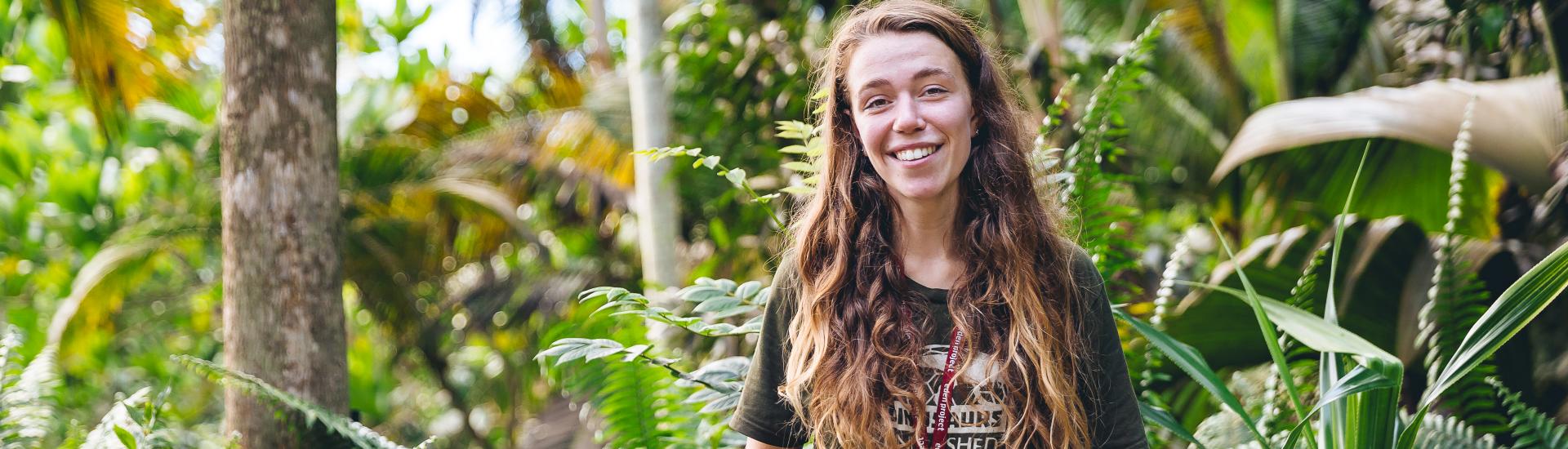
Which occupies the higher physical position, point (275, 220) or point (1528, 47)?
point (1528, 47)

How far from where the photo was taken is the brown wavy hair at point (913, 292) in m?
1.52

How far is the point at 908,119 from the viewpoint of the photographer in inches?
60.4

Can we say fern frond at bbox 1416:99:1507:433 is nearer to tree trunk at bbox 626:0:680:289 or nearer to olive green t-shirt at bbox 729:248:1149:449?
olive green t-shirt at bbox 729:248:1149:449

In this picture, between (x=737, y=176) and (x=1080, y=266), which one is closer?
(x=1080, y=266)

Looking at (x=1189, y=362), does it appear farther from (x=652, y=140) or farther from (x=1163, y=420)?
(x=652, y=140)

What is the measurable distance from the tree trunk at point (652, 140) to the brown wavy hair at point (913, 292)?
9.06 ft

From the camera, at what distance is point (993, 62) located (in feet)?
5.52

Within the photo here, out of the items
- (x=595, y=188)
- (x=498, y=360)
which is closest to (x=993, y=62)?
(x=595, y=188)

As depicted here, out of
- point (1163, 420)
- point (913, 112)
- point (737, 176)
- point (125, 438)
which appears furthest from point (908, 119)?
point (125, 438)

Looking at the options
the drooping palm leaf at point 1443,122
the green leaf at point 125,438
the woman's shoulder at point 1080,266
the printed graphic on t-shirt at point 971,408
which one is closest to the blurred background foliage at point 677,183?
the drooping palm leaf at point 1443,122

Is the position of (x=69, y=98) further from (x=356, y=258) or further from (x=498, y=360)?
(x=498, y=360)

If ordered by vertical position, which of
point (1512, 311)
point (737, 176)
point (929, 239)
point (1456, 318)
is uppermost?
point (737, 176)

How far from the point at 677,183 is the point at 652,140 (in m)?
0.66

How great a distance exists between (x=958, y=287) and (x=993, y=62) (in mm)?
365
